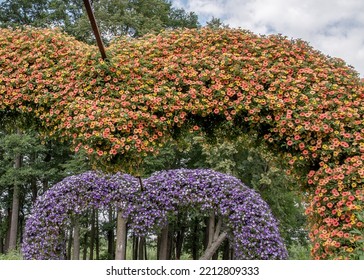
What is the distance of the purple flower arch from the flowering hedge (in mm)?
3185

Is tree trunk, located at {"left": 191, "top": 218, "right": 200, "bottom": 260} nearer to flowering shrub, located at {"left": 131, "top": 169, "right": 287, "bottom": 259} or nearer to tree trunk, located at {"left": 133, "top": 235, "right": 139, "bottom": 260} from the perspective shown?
tree trunk, located at {"left": 133, "top": 235, "right": 139, "bottom": 260}

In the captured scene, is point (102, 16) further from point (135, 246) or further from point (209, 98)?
point (209, 98)

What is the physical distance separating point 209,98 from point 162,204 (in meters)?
4.08

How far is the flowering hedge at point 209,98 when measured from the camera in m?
3.94

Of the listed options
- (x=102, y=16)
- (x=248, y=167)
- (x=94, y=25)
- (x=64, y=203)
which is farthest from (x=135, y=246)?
(x=94, y=25)

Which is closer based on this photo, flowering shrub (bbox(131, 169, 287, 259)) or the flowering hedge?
the flowering hedge

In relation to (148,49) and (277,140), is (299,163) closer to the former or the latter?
(277,140)

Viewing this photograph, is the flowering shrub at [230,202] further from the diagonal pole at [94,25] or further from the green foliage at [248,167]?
the diagonal pole at [94,25]

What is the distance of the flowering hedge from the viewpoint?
394cm

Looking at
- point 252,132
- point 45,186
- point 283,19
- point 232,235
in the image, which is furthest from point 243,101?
point 45,186

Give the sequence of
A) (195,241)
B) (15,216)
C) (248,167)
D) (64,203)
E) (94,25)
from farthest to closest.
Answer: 1. (195,241)
2. (15,216)
3. (248,167)
4. (64,203)
5. (94,25)

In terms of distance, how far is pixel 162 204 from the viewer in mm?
7891

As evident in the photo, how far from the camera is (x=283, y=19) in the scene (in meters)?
5.38

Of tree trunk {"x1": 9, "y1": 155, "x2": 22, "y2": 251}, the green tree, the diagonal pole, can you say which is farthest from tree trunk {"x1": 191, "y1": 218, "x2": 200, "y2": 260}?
the diagonal pole
